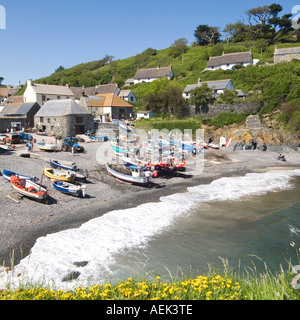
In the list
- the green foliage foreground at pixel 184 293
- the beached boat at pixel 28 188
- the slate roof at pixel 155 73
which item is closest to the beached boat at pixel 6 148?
the beached boat at pixel 28 188

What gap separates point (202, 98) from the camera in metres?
51.2

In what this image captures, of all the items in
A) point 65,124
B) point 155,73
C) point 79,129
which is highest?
point 155,73

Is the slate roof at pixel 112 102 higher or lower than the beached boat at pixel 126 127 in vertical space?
higher

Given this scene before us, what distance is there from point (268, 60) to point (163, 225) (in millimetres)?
65396

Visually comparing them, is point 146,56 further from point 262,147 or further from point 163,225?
point 163,225

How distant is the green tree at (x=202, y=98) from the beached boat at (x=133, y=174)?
29750mm

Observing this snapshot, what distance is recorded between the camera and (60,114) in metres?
42.2

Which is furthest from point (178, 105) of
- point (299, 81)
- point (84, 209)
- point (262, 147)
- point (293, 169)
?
point (84, 209)

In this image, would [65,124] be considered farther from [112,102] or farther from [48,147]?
[112,102]

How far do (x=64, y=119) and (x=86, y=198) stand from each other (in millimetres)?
23833

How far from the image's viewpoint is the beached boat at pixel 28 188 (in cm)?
1894

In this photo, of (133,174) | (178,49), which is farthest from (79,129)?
(178,49)

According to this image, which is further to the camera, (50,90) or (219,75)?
(219,75)

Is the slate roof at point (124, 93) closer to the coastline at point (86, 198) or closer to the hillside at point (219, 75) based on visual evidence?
the hillside at point (219, 75)
